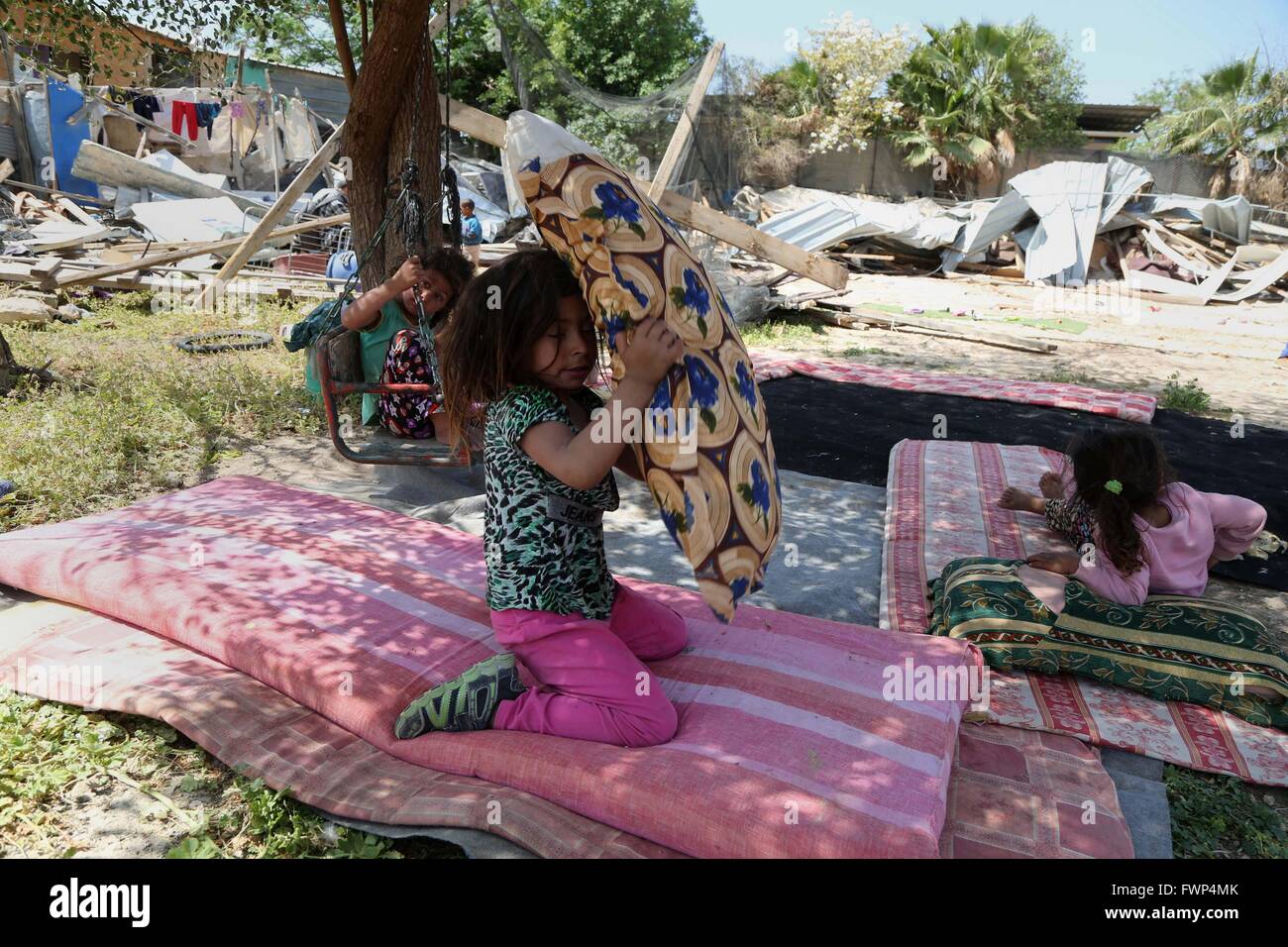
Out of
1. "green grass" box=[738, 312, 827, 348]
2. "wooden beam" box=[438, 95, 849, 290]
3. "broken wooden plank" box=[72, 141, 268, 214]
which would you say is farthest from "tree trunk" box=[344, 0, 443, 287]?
"broken wooden plank" box=[72, 141, 268, 214]

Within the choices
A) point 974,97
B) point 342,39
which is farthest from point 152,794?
point 974,97

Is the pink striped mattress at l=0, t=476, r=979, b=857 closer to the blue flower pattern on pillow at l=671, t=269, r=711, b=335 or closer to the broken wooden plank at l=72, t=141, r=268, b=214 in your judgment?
the blue flower pattern on pillow at l=671, t=269, r=711, b=335

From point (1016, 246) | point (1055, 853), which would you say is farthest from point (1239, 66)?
point (1055, 853)

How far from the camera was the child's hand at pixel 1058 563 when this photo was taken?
10.8 feet

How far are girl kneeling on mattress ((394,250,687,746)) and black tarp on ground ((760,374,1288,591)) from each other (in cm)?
326

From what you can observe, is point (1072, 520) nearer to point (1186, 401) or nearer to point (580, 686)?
point (580, 686)

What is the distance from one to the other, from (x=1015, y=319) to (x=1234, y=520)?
32.2 ft

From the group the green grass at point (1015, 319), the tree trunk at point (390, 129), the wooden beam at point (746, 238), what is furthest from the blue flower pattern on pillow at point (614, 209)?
the green grass at point (1015, 319)

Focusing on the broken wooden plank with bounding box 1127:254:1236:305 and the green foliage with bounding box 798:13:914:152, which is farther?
the green foliage with bounding box 798:13:914:152

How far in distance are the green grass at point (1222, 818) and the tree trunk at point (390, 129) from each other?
13.6ft

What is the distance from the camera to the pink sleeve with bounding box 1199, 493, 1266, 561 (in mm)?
3537

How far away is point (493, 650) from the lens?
9.07ft

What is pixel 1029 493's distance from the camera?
178 inches

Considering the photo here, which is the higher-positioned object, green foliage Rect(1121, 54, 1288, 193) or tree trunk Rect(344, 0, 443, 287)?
green foliage Rect(1121, 54, 1288, 193)
